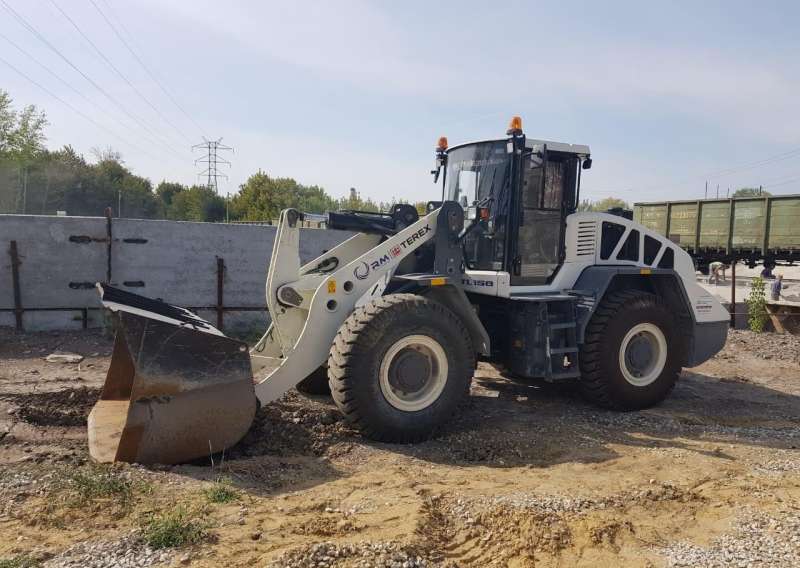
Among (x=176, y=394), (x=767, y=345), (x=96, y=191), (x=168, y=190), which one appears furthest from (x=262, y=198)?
(x=176, y=394)

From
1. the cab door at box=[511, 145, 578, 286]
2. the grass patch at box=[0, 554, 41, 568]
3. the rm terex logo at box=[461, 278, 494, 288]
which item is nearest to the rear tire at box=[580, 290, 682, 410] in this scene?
the cab door at box=[511, 145, 578, 286]

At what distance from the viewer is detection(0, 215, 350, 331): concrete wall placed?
9.62 meters

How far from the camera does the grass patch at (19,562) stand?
2963 millimetres

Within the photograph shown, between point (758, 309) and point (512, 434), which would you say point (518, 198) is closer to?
point (512, 434)

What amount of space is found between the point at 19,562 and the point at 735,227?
20.3 m

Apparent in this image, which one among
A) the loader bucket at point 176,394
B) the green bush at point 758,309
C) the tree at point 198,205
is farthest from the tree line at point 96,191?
the loader bucket at point 176,394

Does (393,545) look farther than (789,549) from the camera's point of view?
No

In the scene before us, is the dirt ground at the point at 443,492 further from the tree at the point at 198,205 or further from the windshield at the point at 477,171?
the tree at the point at 198,205

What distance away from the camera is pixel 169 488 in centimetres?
397

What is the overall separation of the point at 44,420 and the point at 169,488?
2165 millimetres

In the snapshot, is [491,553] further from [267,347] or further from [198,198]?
[198,198]

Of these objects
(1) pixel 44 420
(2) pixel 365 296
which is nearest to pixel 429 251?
(2) pixel 365 296

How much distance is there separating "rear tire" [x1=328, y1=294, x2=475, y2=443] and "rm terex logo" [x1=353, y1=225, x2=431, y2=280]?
15.0 inches

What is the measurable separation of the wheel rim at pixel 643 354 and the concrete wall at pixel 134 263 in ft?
21.8
